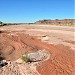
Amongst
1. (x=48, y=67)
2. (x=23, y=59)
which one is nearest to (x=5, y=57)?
(x=23, y=59)

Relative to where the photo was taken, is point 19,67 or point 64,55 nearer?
point 19,67

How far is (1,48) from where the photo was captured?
18.6 metres

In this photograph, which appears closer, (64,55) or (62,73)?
(62,73)

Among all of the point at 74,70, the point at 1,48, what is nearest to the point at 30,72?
the point at 74,70

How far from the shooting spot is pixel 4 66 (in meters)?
11.4

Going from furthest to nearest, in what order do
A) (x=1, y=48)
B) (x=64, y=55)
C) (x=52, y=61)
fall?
(x=1, y=48) < (x=64, y=55) < (x=52, y=61)

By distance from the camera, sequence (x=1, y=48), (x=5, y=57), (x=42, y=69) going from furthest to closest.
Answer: (x=1, y=48)
(x=5, y=57)
(x=42, y=69)

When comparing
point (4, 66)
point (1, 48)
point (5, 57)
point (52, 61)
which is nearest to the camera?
point (4, 66)

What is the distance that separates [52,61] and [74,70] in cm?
220

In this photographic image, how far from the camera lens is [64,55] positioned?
14016mm

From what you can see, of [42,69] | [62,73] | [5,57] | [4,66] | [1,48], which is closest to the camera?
[62,73]

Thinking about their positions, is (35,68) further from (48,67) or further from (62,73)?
(62,73)

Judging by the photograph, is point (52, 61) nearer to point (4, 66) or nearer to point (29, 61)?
point (29, 61)

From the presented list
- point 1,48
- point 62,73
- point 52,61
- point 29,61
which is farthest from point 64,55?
point 1,48
